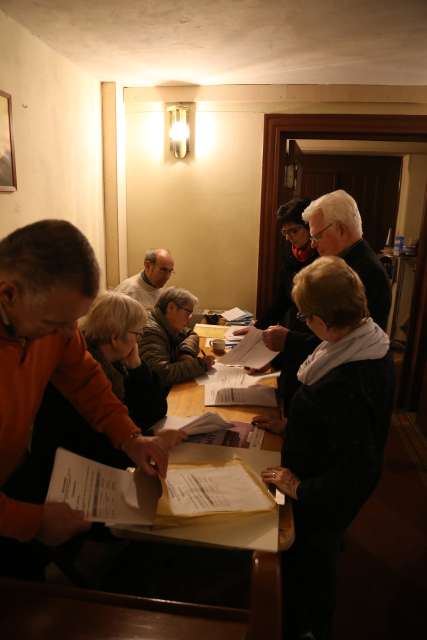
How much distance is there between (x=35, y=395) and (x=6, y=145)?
1.47 metres

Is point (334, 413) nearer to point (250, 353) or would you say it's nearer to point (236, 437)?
point (236, 437)

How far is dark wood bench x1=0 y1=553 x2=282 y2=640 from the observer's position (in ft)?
2.32

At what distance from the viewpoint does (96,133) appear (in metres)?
3.25

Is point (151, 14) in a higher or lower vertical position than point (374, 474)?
higher

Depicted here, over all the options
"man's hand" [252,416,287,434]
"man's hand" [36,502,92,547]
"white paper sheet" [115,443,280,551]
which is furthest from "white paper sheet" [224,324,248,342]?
"man's hand" [36,502,92,547]

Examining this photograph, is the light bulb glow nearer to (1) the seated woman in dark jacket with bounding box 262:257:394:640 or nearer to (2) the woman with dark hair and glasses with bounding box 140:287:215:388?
(2) the woman with dark hair and glasses with bounding box 140:287:215:388

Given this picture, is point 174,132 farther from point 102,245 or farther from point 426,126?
point 426,126

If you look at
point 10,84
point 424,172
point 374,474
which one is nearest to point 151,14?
point 10,84

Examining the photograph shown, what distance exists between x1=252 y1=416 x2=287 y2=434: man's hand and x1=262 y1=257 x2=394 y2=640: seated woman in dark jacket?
250 mm

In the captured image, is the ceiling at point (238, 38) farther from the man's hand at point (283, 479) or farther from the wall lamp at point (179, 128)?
→ the man's hand at point (283, 479)

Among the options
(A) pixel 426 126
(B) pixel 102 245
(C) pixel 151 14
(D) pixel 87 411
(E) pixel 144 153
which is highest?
(C) pixel 151 14

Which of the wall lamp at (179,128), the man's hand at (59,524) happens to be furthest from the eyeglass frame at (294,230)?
the man's hand at (59,524)

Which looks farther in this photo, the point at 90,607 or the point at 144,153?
the point at 144,153

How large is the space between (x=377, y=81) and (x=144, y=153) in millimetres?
1722
